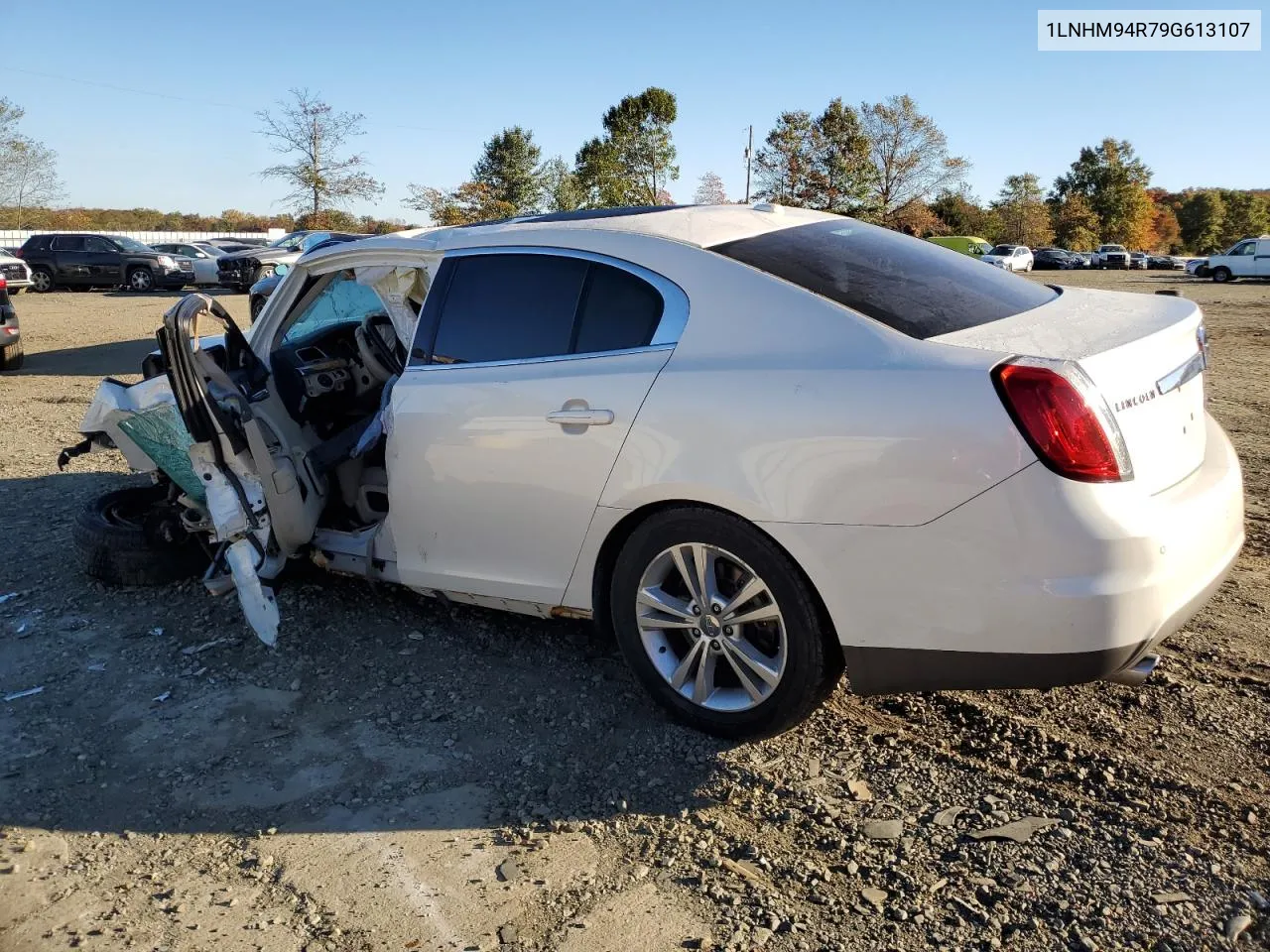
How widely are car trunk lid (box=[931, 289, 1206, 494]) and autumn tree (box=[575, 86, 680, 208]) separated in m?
46.7

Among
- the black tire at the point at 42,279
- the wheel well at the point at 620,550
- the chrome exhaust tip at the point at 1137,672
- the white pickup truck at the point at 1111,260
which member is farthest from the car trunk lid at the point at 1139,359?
the white pickup truck at the point at 1111,260

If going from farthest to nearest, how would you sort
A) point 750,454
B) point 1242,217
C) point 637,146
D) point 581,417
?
point 1242,217, point 637,146, point 581,417, point 750,454

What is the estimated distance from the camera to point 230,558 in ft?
13.1

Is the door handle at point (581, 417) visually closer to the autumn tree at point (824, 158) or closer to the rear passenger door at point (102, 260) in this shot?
the rear passenger door at point (102, 260)

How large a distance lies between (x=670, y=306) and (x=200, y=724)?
88.5 inches

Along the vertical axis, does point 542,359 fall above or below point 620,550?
above

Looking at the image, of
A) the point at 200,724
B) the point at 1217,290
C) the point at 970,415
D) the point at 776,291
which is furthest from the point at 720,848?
the point at 1217,290

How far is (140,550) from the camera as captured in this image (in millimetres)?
4766

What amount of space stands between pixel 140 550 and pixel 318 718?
5.55 ft

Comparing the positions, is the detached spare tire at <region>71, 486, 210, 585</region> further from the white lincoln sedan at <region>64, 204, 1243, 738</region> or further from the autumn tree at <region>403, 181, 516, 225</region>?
the autumn tree at <region>403, 181, 516, 225</region>

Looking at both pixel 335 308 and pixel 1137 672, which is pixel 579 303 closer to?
pixel 1137 672

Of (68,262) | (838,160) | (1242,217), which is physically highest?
(838,160)

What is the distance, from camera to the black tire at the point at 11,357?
12.4m

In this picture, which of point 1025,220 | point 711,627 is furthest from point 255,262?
point 1025,220
